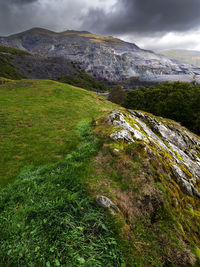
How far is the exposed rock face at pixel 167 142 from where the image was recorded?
9551mm

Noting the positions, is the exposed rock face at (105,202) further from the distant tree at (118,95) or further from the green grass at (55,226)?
the distant tree at (118,95)

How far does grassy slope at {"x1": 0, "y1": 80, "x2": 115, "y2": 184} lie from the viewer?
407 inches

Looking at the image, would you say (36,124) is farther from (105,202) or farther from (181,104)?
(181,104)

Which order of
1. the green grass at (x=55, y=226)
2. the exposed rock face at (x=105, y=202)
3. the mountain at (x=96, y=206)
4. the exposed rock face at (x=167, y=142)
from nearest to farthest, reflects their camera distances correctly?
the green grass at (x=55, y=226) < the mountain at (x=96, y=206) < the exposed rock face at (x=105, y=202) < the exposed rock face at (x=167, y=142)

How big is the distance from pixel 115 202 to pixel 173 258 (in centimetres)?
246

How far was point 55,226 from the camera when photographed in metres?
4.77

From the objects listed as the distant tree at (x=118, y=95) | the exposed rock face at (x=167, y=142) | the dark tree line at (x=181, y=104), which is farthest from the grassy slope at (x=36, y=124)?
the distant tree at (x=118, y=95)

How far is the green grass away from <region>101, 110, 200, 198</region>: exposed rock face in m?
5.25

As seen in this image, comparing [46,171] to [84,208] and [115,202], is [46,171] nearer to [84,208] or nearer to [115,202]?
[84,208]

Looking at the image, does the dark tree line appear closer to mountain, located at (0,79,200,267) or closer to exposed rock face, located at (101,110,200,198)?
exposed rock face, located at (101,110,200,198)

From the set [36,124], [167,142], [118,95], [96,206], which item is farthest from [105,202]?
[118,95]

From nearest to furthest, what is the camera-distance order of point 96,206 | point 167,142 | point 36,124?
point 96,206, point 167,142, point 36,124

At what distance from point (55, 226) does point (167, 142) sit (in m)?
14.0

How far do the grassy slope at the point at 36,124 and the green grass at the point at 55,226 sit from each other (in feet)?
9.12
